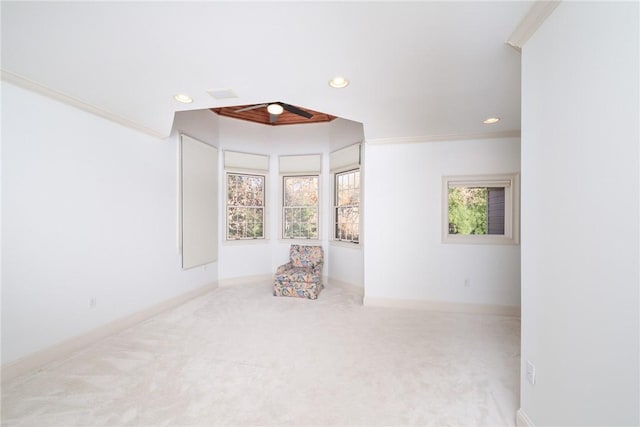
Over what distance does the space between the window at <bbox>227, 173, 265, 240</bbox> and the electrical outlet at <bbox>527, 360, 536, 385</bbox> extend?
14.8ft

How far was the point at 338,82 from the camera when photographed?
2.33 metres

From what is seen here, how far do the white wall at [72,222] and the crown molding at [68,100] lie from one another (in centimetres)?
6

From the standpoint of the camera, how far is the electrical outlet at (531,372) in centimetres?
159

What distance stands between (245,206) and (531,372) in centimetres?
468

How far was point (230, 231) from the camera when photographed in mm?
5148

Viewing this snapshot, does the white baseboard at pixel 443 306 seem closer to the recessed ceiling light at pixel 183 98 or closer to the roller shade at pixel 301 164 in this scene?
the roller shade at pixel 301 164

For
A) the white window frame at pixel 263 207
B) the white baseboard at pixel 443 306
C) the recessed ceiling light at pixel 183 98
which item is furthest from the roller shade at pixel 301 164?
the recessed ceiling light at pixel 183 98

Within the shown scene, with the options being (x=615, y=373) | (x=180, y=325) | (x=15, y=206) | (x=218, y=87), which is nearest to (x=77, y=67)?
(x=218, y=87)

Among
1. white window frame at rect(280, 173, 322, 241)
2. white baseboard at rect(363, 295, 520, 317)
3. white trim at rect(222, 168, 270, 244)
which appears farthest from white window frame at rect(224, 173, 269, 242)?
white baseboard at rect(363, 295, 520, 317)

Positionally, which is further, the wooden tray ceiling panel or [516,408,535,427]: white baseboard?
the wooden tray ceiling panel

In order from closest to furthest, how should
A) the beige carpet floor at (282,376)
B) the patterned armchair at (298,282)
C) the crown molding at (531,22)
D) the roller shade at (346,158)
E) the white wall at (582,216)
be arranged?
the white wall at (582,216) < the crown molding at (531,22) < the beige carpet floor at (282,376) < the patterned armchair at (298,282) < the roller shade at (346,158)

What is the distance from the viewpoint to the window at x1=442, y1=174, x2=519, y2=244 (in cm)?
376

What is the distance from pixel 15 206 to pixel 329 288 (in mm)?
4042

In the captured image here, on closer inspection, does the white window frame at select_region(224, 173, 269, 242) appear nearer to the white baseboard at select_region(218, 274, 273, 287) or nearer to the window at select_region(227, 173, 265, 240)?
the window at select_region(227, 173, 265, 240)
